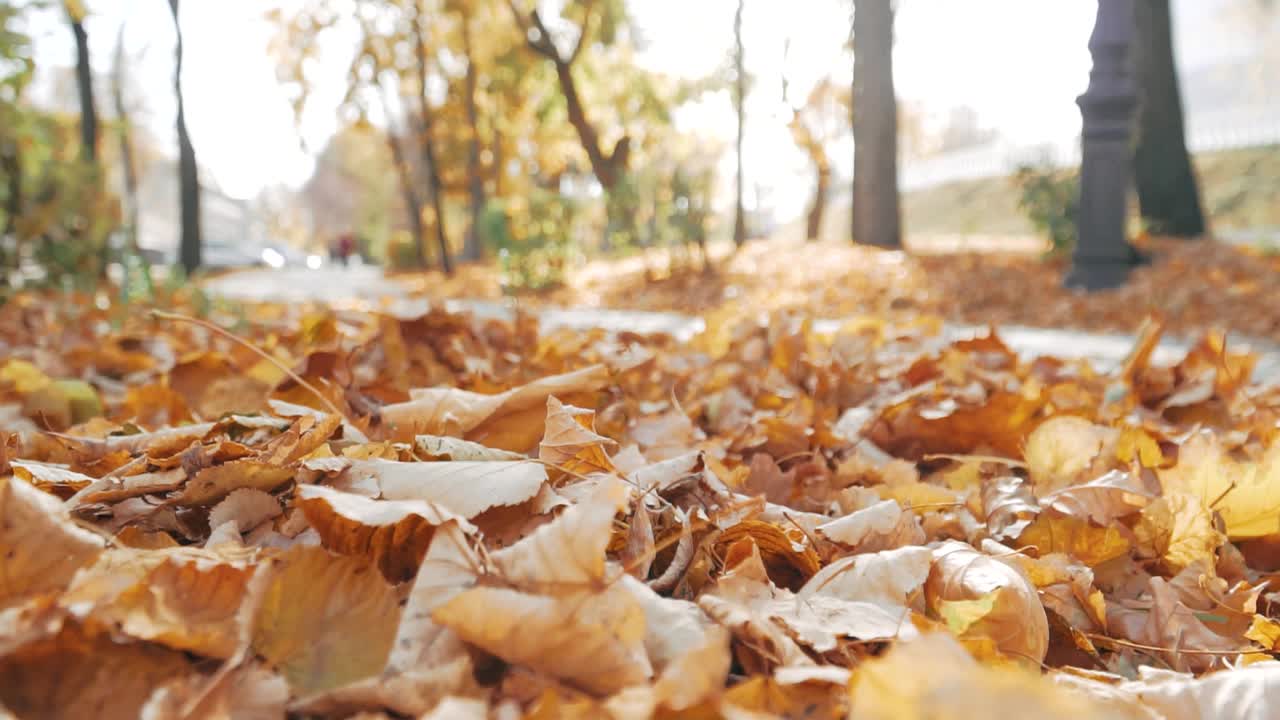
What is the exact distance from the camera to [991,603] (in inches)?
34.7

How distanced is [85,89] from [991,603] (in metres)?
13.1

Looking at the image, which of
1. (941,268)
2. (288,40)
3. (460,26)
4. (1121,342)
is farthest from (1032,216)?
(288,40)

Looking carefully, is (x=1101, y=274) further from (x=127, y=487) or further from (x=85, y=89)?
(x=85, y=89)

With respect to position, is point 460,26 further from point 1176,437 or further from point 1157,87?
point 1176,437

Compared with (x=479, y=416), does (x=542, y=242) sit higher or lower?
higher

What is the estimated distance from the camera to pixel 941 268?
340 inches

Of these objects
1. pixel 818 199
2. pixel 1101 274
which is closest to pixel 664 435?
pixel 1101 274

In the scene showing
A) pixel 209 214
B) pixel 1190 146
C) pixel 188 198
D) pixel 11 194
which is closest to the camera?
pixel 11 194

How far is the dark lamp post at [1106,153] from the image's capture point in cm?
577

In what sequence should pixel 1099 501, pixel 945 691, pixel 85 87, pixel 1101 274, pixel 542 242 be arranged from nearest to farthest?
1. pixel 945 691
2. pixel 1099 501
3. pixel 1101 274
4. pixel 85 87
5. pixel 542 242

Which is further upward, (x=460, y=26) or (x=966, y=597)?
(x=460, y=26)

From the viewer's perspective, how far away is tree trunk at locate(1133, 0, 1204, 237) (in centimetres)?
982

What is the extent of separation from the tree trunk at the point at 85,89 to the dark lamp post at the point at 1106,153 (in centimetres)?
964

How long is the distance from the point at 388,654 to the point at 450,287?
12.7 meters
